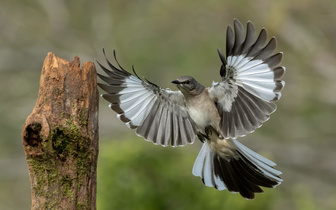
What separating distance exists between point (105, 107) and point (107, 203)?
22.7ft

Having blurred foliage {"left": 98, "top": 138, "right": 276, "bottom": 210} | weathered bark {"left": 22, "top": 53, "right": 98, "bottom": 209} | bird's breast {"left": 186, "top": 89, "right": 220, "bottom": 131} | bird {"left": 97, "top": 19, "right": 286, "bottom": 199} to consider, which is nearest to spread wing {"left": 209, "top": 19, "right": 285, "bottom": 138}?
bird {"left": 97, "top": 19, "right": 286, "bottom": 199}

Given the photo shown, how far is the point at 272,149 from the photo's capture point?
43.7ft

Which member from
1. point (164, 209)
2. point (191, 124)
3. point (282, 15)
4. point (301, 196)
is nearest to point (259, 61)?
point (191, 124)

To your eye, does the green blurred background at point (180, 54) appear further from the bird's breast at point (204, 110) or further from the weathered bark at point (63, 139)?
the weathered bark at point (63, 139)

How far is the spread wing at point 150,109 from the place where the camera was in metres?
5.21

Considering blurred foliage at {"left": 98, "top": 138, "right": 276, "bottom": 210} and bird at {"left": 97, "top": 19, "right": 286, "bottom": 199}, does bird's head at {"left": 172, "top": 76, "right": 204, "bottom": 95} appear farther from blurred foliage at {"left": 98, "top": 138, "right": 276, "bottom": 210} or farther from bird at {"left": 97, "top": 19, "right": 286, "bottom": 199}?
blurred foliage at {"left": 98, "top": 138, "right": 276, "bottom": 210}

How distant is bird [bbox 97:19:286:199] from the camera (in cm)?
459

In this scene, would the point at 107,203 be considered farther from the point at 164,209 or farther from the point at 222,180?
the point at 222,180

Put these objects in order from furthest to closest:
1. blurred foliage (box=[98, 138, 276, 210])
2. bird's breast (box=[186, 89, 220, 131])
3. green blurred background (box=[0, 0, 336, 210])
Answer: green blurred background (box=[0, 0, 336, 210]), blurred foliage (box=[98, 138, 276, 210]), bird's breast (box=[186, 89, 220, 131])

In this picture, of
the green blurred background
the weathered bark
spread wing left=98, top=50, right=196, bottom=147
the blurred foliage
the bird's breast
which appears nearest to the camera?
the weathered bark

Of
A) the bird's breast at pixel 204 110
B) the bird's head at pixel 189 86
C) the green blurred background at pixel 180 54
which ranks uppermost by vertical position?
the green blurred background at pixel 180 54

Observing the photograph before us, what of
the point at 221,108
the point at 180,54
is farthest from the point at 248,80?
the point at 180,54

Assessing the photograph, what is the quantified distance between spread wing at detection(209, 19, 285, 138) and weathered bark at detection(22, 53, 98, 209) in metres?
1.26

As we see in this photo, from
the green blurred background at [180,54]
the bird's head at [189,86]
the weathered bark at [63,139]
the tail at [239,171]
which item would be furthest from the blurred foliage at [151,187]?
the green blurred background at [180,54]
